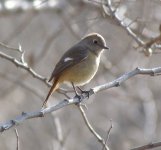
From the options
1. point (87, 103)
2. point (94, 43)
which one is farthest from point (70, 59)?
point (87, 103)

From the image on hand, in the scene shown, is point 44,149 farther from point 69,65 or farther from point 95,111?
point 69,65

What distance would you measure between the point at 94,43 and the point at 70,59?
50 centimetres

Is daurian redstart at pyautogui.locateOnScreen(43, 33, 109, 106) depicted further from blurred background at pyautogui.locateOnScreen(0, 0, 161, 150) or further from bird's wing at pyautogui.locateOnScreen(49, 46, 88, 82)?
blurred background at pyautogui.locateOnScreen(0, 0, 161, 150)

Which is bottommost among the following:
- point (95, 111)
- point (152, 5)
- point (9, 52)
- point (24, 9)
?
point (95, 111)

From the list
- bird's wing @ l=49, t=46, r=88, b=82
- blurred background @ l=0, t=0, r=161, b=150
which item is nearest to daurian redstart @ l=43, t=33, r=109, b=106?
bird's wing @ l=49, t=46, r=88, b=82

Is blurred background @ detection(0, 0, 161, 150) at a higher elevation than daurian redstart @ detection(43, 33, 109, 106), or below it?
below

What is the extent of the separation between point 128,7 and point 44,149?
4078 millimetres

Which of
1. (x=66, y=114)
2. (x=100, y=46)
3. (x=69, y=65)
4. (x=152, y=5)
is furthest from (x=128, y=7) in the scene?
(x=66, y=114)

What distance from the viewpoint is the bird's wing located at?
5812 mm

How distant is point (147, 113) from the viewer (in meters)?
9.11

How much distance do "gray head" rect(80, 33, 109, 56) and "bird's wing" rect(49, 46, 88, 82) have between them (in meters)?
0.13

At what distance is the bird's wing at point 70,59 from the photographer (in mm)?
5812

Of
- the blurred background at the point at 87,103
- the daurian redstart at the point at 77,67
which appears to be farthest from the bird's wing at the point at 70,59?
the blurred background at the point at 87,103

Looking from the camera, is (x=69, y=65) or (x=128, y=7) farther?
(x=128, y=7)
